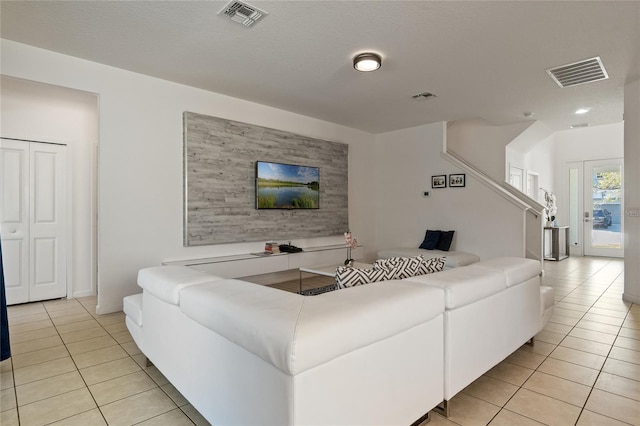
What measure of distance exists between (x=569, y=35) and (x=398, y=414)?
11.3 ft

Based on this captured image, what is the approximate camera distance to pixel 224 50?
129 inches

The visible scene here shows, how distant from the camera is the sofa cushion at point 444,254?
5.20 meters

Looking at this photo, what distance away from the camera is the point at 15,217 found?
4055mm

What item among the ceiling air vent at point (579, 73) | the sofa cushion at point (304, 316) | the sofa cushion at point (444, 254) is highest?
the ceiling air vent at point (579, 73)

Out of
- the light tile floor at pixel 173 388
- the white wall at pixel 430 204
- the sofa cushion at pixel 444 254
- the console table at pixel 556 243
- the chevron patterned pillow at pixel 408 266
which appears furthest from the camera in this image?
the console table at pixel 556 243

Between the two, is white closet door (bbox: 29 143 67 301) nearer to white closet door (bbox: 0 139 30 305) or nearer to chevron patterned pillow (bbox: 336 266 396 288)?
white closet door (bbox: 0 139 30 305)

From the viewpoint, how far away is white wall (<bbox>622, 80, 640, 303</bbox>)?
4.14 meters

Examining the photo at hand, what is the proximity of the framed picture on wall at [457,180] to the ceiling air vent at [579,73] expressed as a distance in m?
1.99

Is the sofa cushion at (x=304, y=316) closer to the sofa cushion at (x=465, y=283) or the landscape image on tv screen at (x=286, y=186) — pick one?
the sofa cushion at (x=465, y=283)

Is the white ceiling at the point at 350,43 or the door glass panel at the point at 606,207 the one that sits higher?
the white ceiling at the point at 350,43

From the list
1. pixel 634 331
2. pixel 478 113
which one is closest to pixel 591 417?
pixel 634 331

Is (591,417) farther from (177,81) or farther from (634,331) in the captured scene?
(177,81)

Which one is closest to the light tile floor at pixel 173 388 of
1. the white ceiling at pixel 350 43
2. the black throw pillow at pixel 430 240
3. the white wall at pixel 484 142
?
the black throw pillow at pixel 430 240

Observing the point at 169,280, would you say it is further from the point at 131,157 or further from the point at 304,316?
the point at 131,157
